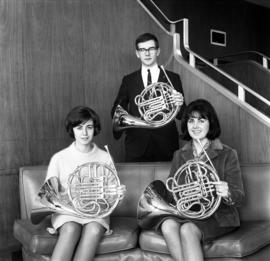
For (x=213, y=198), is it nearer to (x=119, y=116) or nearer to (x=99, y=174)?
(x=99, y=174)

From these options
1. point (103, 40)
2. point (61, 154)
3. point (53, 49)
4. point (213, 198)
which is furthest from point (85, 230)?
point (103, 40)

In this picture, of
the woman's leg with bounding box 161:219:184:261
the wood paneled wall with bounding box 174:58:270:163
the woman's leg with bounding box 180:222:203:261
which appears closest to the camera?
the woman's leg with bounding box 180:222:203:261

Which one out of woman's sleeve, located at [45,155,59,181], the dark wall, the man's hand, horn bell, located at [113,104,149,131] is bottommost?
woman's sleeve, located at [45,155,59,181]

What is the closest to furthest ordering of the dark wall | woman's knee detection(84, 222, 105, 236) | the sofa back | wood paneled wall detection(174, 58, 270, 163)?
woman's knee detection(84, 222, 105, 236)
the sofa back
wood paneled wall detection(174, 58, 270, 163)
the dark wall

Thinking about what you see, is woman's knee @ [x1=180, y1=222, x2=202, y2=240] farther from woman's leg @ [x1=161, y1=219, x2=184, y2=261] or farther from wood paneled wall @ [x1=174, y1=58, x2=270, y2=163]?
wood paneled wall @ [x1=174, y1=58, x2=270, y2=163]

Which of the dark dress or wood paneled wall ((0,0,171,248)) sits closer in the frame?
the dark dress

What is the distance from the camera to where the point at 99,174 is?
8.86ft

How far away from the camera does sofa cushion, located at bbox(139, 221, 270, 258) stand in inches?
91.8

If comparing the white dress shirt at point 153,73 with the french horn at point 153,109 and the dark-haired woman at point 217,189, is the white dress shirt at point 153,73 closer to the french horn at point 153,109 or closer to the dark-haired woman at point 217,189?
the french horn at point 153,109

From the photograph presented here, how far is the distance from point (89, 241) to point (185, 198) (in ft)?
1.89

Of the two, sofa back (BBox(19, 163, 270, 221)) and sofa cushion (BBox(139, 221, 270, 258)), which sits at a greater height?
sofa back (BBox(19, 163, 270, 221))

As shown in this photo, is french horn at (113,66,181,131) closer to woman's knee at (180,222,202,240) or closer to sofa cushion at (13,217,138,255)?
sofa cushion at (13,217,138,255)

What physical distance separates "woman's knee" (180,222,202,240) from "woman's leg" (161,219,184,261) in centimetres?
5

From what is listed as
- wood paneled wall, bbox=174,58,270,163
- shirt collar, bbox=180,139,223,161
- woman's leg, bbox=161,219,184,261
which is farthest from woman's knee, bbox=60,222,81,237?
wood paneled wall, bbox=174,58,270,163
